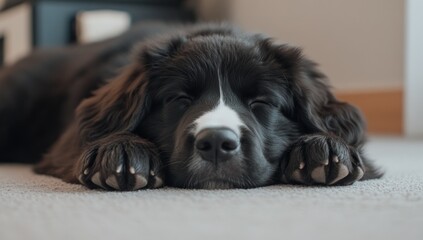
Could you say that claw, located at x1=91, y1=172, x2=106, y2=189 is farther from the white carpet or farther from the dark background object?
the dark background object

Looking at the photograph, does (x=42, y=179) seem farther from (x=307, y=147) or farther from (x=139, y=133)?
(x=307, y=147)

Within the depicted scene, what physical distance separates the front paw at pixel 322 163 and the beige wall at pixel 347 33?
1.62m

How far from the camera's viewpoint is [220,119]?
1354 mm

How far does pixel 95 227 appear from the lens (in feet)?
3.17

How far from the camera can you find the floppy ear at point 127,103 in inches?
62.0

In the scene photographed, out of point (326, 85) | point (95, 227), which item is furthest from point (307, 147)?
point (95, 227)

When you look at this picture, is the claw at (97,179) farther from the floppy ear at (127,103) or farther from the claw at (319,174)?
the claw at (319,174)

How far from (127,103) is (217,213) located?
2.00ft

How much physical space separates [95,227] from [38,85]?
150cm

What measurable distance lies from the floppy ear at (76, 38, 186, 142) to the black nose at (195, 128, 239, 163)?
29 centimetres

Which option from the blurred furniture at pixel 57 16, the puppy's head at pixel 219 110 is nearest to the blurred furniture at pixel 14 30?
the blurred furniture at pixel 57 16

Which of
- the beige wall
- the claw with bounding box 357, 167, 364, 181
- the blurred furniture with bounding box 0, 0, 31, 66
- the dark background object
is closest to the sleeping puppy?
the claw with bounding box 357, 167, 364, 181

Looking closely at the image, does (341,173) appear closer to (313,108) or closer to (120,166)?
(313,108)

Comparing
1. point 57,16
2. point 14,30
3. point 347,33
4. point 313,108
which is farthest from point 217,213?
point 14,30
